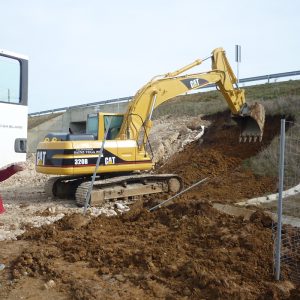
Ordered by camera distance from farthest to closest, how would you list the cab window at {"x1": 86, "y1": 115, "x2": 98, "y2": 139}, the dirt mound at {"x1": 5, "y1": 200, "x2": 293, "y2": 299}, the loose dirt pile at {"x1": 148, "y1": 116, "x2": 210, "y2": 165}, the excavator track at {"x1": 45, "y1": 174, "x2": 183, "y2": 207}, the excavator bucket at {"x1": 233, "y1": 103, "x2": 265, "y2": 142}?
the loose dirt pile at {"x1": 148, "y1": 116, "x2": 210, "y2": 165}, the excavator bucket at {"x1": 233, "y1": 103, "x2": 265, "y2": 142}, the cab window at {"x1": 86, "y1": 115, "x2": 98, "y2": 139}, the excavator track at {"x1": 45, "y1": 174, "x2": 183, "y2": 207}, the dirt mound at {"x1": 5, "y1": 200, "x2": 293, "y2": 299}

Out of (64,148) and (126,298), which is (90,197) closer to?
(64,148)

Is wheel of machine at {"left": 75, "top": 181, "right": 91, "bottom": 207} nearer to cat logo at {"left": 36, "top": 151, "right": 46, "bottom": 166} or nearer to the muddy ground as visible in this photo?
cat logo at {"left": 36, "top": 151, "right": 46, "bottom": 166}

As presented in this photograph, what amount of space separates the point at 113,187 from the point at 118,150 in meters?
0.97

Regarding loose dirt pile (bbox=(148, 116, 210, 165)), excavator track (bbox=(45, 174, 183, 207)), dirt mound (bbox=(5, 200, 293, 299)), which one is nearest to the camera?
dirt mound (bbox=(5, 200, 293, 299))

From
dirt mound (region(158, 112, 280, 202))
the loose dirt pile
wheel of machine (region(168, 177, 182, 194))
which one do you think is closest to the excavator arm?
dirt mound (region(158, 112, 280, 202))

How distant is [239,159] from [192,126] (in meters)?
4.36

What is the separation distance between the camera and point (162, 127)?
19312 millimetres

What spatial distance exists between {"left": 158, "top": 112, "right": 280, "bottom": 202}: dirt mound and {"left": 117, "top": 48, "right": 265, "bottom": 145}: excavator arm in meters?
0.66

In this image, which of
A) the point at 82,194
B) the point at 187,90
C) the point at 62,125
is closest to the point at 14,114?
the point at 82,194

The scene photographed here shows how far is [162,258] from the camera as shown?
559cm

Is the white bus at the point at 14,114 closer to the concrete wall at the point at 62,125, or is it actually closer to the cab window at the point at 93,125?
the cab window at the point at 93,125

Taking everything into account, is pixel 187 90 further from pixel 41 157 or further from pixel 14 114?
pixel 14 114

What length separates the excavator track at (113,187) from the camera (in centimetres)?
1066

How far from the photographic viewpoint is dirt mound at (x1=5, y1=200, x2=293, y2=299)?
185 inches
